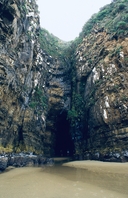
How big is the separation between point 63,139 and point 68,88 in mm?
9962

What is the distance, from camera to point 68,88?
98.3ft

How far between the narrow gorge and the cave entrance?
0.70 feet

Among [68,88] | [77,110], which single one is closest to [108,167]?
[77,110]

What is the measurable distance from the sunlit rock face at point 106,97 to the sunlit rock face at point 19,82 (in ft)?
23.0

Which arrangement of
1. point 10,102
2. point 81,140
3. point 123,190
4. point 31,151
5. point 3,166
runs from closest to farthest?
1. point 123,190
2. point 3,166
3. point 10,102
4. point 31,151
5. point 81,140

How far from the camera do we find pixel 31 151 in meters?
18.8

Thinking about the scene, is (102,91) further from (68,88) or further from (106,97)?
(68,88)

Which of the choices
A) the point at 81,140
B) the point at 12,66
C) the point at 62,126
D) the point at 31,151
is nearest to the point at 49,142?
the point at 62,126

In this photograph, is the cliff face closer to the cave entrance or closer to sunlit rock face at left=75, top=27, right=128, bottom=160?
sunlit rock face at left=75, top=27, right=128, bottom=160

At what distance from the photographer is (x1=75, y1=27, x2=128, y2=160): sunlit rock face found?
16.9 metres

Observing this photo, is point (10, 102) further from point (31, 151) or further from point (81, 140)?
point (81, 140)

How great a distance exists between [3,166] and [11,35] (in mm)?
12810

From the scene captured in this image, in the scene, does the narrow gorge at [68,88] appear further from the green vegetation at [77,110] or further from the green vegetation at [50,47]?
the green vegetation at [50,47]

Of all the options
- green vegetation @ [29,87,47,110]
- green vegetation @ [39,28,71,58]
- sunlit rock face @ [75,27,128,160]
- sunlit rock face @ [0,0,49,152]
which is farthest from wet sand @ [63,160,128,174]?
green vegetation @ [39,28,71,58]
